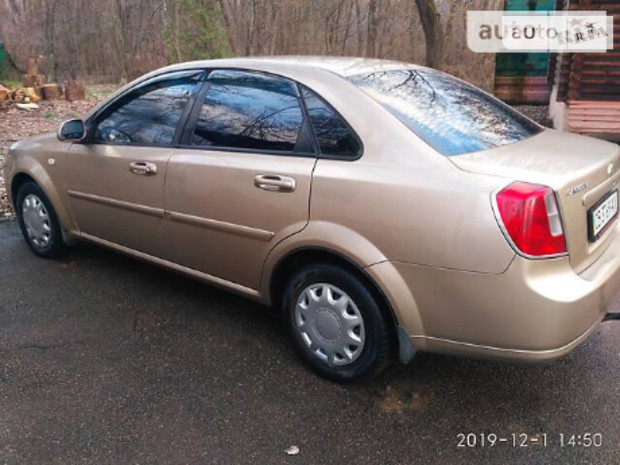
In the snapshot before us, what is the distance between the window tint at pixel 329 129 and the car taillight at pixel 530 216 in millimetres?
711

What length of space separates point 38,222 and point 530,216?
145 inches

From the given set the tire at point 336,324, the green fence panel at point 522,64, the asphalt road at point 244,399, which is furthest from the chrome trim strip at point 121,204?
the green fence panel at point 522,64

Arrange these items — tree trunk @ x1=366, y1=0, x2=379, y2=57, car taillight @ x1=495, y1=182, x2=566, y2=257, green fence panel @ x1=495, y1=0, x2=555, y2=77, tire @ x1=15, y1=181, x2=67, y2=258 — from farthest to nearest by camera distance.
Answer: tree trunk @ x1=366, y1=0, x2=379, y2=57 < green fence panel @ x1=495, y1=0, x2=555, y2=77 < tire @ x1=15, y1=181, x2=67, y2=258 < car taillight @ x1=495, y1=182, x2=566, y2=257

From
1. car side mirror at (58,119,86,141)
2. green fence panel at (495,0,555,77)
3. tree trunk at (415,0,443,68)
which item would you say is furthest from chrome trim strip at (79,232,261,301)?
green fence panel at (495,0,555,77)

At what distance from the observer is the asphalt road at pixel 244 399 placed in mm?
2223

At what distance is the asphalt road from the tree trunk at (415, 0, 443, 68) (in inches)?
297

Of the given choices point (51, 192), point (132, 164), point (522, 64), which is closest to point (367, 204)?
point (132, 164)

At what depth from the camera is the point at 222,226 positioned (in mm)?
2893

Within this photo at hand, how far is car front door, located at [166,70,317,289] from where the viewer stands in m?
2.62

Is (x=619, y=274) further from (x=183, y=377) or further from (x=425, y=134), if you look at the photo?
(x=183, y=377)

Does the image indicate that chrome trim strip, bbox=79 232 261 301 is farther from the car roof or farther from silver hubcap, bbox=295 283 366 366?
the car roof

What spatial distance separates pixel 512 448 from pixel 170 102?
261cm

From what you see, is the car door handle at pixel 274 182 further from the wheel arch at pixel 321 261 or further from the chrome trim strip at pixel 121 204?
the chrome trim strip at pixel 121 204

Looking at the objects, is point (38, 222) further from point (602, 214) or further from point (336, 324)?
point (602, 214)
